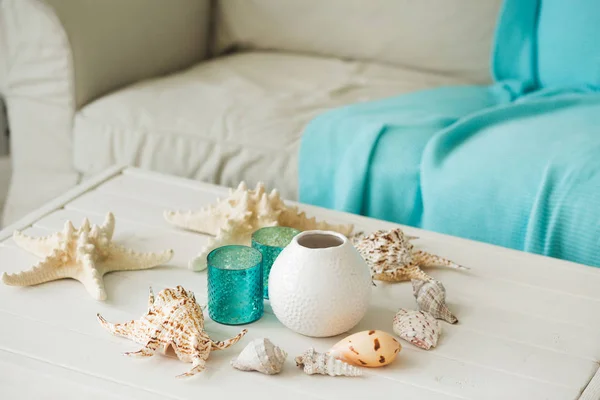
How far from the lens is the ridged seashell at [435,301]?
3.15 ft

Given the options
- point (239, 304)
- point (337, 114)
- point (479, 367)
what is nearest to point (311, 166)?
Result: point (337, 114)

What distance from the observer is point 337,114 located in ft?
5.19

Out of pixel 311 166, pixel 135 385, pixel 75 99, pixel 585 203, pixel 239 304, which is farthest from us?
pixel 75 99

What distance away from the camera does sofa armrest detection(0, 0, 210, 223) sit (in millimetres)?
1650

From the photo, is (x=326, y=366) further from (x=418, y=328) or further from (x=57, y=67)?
(x=57, y=67)

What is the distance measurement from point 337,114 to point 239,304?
2.37 ft

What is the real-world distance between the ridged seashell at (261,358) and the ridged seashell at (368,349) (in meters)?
0.07

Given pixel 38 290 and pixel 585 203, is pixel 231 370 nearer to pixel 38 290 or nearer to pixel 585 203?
pixel 38 290

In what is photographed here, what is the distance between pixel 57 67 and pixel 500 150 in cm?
94

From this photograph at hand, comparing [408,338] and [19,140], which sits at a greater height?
[408,338]

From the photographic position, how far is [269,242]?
41.1 inches

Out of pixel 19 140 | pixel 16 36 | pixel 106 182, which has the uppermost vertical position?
pixel 16 36

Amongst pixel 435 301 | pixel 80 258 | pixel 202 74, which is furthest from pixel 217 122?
pixel 435 301

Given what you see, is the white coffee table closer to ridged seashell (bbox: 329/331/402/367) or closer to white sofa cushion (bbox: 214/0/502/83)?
ridged seashell (bbox: 329/331/402/367)
